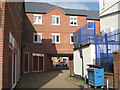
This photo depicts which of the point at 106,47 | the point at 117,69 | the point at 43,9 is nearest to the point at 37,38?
the point at 43,9

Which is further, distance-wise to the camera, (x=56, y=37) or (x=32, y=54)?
(x=56, y=37)

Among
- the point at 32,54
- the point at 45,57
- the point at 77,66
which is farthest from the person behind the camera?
the point at 45,57

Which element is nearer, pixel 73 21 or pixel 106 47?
pixel 106 47

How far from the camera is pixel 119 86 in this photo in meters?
8.19

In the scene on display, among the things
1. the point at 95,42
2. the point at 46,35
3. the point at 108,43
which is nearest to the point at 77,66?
the point at 95,42

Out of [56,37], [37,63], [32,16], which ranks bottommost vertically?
[37,63]

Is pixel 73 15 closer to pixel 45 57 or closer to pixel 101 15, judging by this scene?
pixel 45 57

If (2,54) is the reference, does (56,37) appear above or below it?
above

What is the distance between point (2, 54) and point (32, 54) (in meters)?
19.0

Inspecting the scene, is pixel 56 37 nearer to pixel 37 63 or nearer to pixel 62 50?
pixel 62 50

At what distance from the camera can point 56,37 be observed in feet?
94.3

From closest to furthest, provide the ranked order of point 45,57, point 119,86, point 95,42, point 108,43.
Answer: point 119,86 → point 108,43 → point 95,42 → point 45,57

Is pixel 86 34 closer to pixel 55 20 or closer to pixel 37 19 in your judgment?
pixel 55 20

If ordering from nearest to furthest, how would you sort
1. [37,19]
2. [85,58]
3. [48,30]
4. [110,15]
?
[85,58]
[110,15]
[37,19]
[48,30]
